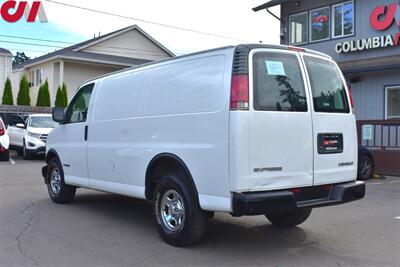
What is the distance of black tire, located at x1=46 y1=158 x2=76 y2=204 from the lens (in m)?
8.59

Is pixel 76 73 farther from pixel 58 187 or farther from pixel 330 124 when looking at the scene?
pixel 330 124

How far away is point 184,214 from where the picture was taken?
562cm

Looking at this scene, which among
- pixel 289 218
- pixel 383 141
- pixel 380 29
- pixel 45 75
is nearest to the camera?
pixel 289 218

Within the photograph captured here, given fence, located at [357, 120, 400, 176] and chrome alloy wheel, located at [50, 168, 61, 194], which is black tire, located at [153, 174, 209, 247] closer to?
chrome alloy wheel, located at [50, 168, 61, 194]

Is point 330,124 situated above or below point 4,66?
below

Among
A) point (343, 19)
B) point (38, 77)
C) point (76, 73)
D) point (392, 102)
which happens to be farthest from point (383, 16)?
point (38, 77)

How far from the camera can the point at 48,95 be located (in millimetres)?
31750

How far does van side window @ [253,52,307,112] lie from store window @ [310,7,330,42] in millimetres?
13651

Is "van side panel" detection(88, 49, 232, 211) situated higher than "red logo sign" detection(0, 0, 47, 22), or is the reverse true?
"red logo sign" detection(0, 0, 47, 22)

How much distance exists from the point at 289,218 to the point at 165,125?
2211mm

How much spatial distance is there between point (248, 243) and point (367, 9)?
13553 millimetres

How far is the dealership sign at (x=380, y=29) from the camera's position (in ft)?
53.0

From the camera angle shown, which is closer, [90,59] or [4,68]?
[90,59]

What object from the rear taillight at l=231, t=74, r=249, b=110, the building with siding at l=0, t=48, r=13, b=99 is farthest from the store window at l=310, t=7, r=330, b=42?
the building with siding at l=0, t=48, r=13, b=99
